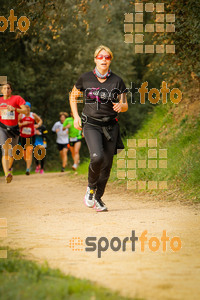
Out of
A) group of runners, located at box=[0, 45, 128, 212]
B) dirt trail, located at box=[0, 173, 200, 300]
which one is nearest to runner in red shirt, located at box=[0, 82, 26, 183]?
dirt trail, located at box=[0, 173, 200, 300]

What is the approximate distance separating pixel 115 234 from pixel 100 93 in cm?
241

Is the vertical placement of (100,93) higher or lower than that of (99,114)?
higher

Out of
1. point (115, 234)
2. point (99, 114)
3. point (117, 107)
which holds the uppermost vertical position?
point (117, 107)

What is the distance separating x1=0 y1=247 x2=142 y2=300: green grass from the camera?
3.69 m

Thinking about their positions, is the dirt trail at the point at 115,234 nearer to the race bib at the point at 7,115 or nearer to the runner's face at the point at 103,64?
the race bib at the point at 7,115

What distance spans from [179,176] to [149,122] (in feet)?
20.0

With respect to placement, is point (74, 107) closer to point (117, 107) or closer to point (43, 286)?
point (117, 107)

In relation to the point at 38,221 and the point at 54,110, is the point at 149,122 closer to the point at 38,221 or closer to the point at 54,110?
the point at 38,221

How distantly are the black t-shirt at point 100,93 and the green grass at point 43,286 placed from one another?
12.7ft

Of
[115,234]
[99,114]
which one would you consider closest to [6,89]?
[99,114]

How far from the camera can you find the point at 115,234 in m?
6.57

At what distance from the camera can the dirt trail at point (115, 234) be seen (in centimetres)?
439

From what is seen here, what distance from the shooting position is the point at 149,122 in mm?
17312

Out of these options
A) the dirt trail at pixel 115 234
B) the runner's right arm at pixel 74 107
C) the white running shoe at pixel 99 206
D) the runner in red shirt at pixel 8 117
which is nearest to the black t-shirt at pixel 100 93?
the runner's right arm at pixel 74 107
